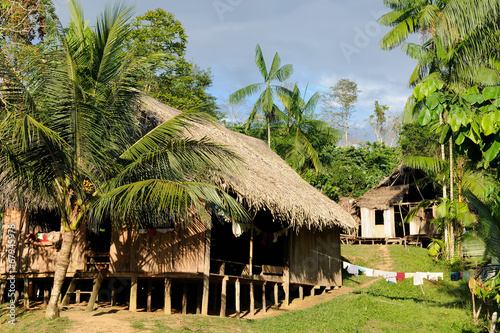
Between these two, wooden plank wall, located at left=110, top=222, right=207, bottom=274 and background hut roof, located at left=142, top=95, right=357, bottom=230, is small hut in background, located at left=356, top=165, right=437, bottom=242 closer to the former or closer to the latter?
background hut roof, located at left=142, top=95, right=357, bottom=230

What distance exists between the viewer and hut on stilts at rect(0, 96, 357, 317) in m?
10.7

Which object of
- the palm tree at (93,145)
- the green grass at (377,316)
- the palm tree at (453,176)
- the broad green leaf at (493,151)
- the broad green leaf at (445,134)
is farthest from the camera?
the palm tree at (453,176)

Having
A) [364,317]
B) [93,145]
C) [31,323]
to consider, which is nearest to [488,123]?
[93,145]

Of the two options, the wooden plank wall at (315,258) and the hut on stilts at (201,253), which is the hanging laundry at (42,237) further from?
the wooden plank wall at (315,258)

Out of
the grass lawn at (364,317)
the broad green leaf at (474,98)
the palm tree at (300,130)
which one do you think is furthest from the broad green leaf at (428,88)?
the palm tree at (300,130)

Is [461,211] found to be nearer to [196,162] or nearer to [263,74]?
[196,162]

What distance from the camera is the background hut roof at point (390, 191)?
973 inches

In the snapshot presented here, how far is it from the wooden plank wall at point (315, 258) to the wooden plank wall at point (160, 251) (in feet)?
11.7

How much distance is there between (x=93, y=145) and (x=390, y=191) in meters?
19.0

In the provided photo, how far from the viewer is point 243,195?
33.6 feet

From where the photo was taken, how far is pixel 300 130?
2566cm

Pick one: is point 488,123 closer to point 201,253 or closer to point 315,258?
point 201,253

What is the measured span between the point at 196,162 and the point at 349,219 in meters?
7.06

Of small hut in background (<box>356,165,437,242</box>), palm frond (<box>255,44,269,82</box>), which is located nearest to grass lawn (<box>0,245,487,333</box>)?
small hut in background (<box>356,165,437,242</box>)
